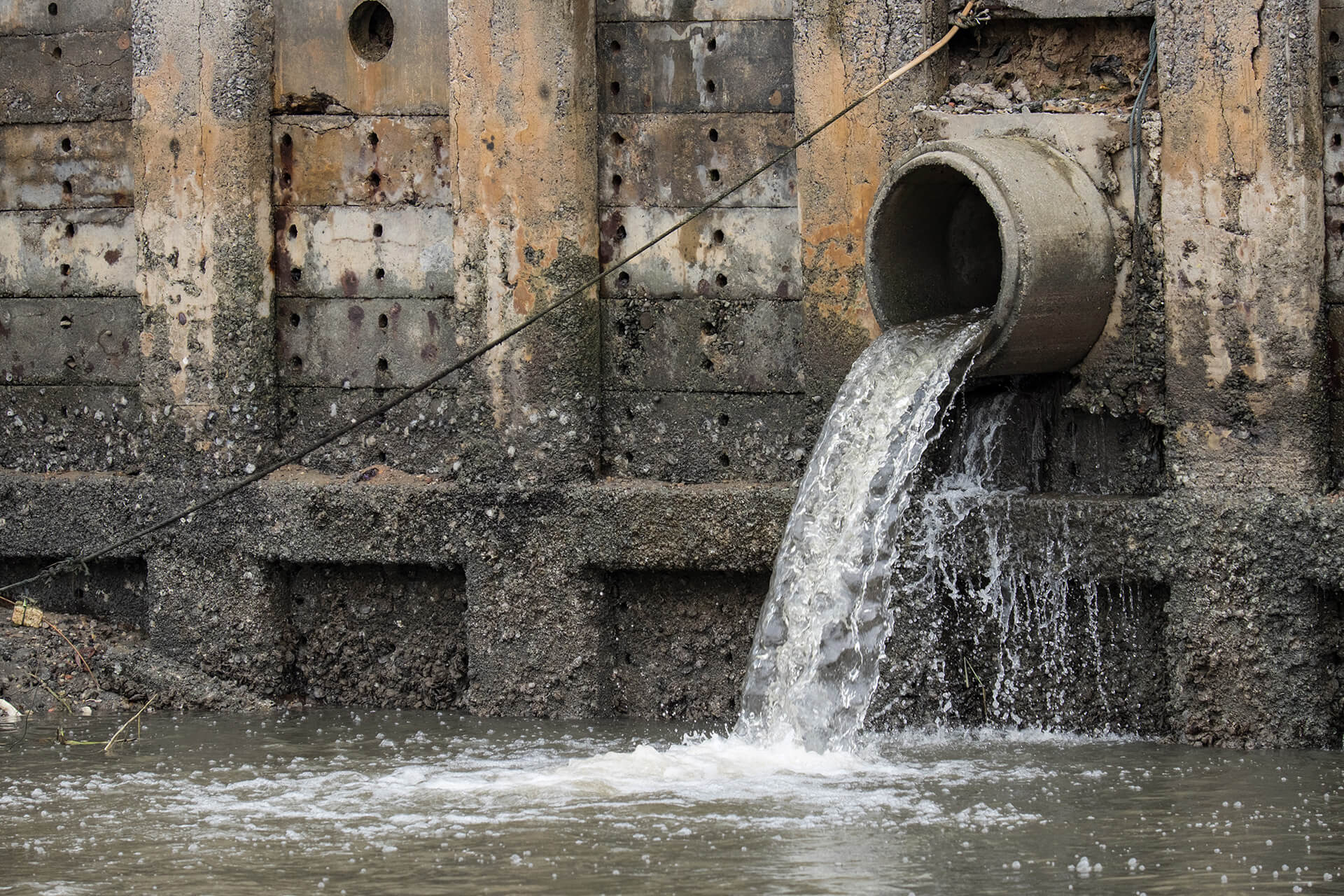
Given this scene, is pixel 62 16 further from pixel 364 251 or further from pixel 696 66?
pixel 696 66

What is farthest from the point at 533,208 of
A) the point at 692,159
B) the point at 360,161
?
the point at 360,161

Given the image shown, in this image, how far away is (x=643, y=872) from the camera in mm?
5133

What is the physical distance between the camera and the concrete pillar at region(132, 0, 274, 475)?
26.7 feet

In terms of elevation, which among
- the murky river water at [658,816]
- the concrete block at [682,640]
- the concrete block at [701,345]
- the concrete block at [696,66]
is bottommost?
the murky river water at [658,816]

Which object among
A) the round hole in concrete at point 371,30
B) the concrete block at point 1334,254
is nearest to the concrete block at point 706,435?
the round hole in concrete at point 371,30

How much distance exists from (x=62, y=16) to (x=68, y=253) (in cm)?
106

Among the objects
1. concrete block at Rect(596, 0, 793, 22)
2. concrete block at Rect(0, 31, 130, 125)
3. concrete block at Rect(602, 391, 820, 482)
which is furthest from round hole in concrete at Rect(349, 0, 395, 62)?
concrete block at Rect(602, 391, 820, 482)

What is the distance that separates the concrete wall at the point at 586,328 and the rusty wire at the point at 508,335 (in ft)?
0.22

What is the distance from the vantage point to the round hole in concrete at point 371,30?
8.17 metres

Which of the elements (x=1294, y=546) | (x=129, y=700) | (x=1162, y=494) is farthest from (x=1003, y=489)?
(x=129, y=700)

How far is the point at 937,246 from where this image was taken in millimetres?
7418

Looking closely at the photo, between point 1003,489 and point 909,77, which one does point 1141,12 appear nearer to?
point 909,77

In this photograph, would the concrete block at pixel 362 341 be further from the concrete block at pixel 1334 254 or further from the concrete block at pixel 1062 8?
the concrete block at pixel 1334 254

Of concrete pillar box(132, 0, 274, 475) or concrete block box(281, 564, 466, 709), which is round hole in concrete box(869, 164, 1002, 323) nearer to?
concrete block box(281, 564, 466, 709)
